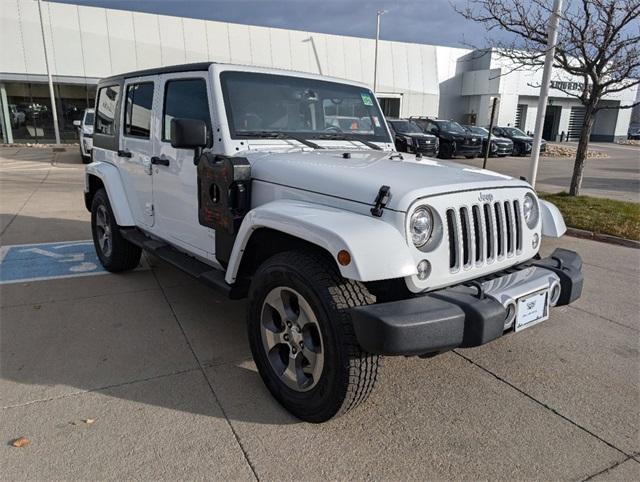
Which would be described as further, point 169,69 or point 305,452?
point 169,69

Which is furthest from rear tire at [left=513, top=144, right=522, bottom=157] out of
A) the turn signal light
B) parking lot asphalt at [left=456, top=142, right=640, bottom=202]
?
the turn signal light

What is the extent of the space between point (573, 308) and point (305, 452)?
3148 millimetres

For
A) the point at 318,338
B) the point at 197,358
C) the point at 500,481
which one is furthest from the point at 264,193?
the point at 500,481

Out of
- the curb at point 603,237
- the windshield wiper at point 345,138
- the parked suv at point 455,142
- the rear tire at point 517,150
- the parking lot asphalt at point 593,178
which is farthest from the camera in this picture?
the rear tire at point 517,150

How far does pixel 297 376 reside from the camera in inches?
107

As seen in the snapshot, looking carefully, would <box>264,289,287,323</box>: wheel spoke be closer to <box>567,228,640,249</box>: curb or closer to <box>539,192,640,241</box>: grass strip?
<box>567,228,640,249</box>: curb

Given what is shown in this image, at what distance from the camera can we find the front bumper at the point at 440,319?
215 cm

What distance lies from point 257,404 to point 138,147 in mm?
2728

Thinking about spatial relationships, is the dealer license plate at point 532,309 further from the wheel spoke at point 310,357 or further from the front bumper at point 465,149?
the front bumper at point 465,149

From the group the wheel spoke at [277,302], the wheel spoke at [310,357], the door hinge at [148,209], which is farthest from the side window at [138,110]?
the wheel spoke at [310,357]

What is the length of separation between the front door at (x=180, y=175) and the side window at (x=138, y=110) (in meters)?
0.28

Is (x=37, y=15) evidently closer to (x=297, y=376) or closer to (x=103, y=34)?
(x=103, y=34)

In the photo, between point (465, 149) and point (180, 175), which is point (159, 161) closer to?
point (180, 175)

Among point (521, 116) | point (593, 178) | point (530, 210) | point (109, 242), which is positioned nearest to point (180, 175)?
point (109, 242)
